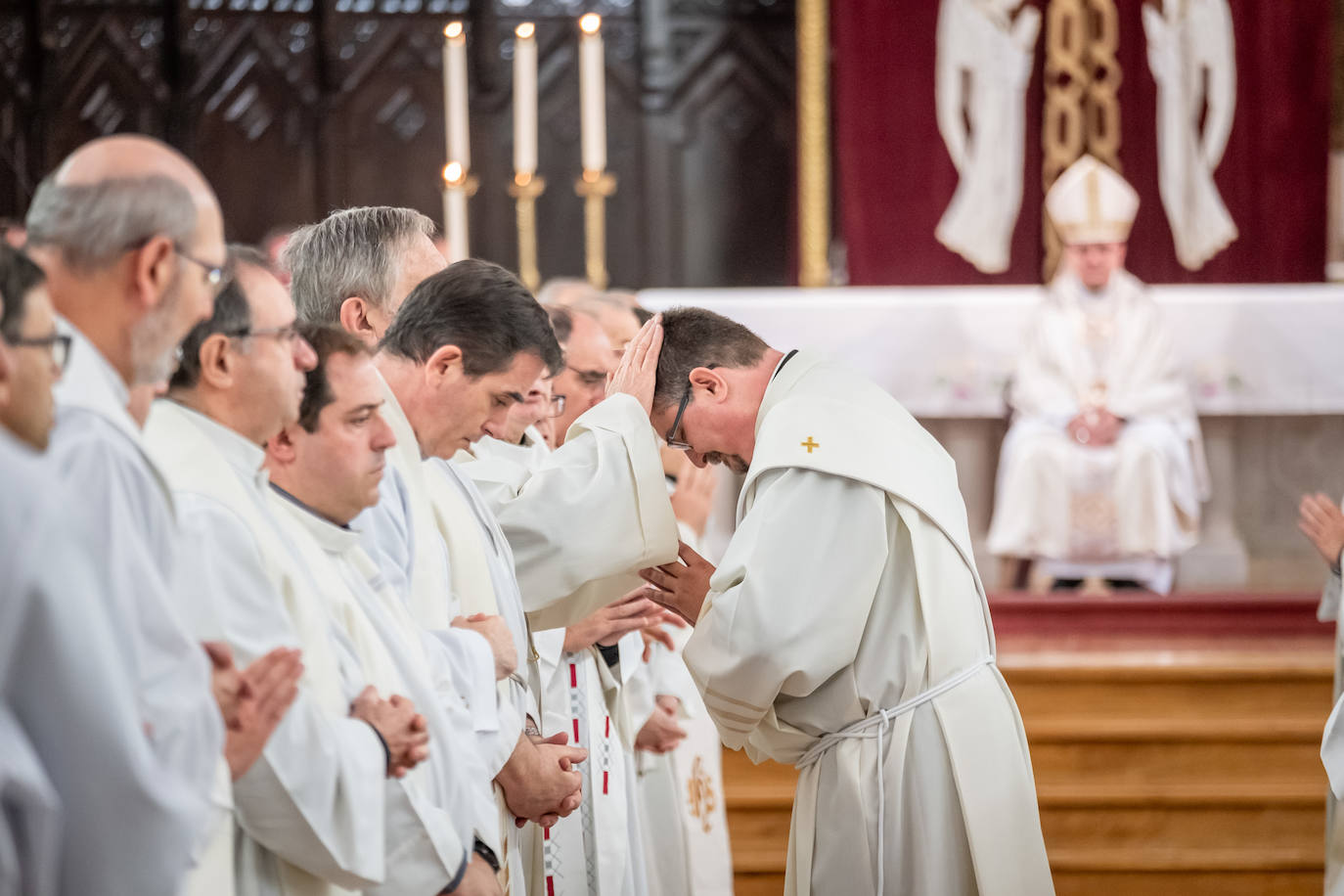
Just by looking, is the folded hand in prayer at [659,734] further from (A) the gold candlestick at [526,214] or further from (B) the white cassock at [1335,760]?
(A) the gold candlestick at [526,214]

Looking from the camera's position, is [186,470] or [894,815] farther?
[894,815]

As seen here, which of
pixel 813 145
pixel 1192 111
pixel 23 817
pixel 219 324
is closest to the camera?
pixel 23 817

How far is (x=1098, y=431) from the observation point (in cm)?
764

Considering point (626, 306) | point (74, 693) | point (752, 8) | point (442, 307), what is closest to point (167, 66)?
point (752, 8)

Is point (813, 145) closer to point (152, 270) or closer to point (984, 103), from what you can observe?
point (984, 103)

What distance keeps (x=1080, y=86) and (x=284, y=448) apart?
6908 mm

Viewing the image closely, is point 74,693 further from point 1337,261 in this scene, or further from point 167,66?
point 1337,261

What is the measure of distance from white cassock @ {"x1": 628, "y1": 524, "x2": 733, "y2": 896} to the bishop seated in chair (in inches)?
121

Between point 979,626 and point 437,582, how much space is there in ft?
3.80

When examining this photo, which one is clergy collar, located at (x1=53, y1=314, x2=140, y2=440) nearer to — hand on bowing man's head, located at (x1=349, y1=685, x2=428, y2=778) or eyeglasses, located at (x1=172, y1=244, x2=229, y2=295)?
eyeglasses, located at (x1=172, y1=244, x2=229, y2=295)

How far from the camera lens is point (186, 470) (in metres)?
2.21

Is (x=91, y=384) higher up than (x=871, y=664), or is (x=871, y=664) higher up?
(x=91, y=384)

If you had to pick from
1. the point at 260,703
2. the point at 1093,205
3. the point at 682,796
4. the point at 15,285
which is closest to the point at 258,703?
the point at 260,703

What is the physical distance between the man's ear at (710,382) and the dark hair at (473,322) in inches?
16.4
